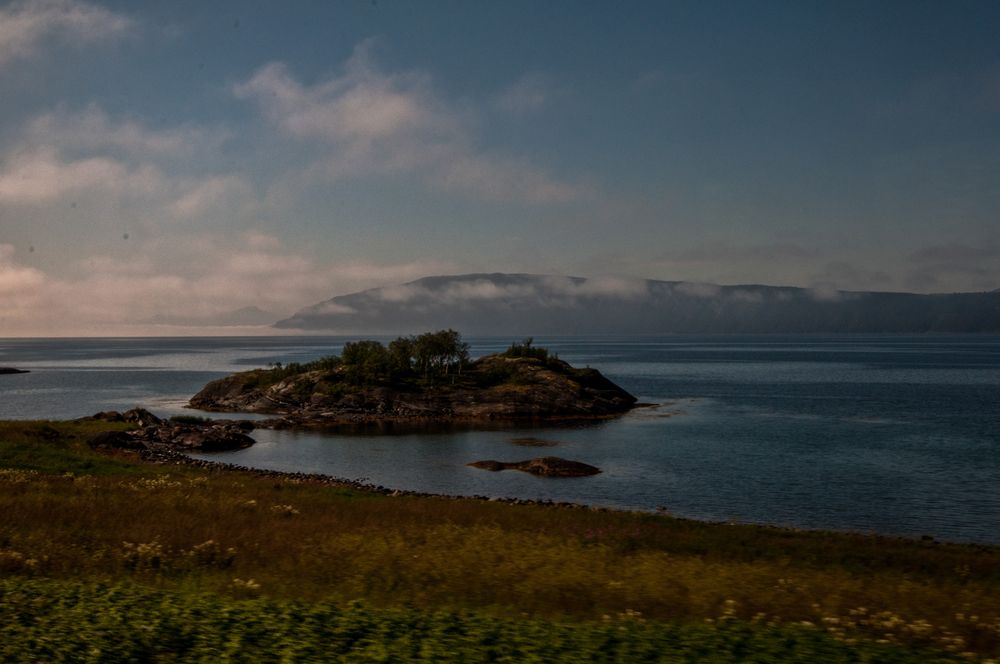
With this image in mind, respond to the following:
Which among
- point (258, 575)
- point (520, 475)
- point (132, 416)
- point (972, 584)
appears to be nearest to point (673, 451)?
point (520, 475)

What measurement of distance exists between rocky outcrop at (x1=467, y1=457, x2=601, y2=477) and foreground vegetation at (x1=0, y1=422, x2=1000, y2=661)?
2815 cm

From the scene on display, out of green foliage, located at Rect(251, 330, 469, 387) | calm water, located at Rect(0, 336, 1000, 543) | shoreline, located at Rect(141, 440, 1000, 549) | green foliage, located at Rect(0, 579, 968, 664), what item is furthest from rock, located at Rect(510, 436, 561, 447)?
green foliage, located at Rect(0, 579, 968, 664)

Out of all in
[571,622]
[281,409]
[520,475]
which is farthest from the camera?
[281,409]

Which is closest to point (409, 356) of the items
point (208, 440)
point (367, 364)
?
point (367, 364)

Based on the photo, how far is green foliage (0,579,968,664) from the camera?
12.3 meters

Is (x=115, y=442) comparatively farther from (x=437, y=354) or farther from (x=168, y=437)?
(x=437, y=354)

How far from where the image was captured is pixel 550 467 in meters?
65.7

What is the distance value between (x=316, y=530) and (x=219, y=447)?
199 feet

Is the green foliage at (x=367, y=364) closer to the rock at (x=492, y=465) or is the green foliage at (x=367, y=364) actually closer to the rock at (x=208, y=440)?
the rock at (x=208, y=440)

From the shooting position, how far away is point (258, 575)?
20.2m

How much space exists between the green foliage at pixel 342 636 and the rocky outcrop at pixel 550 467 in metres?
48.9

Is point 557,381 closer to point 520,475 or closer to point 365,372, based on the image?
point 365,372

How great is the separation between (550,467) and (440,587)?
46.9m

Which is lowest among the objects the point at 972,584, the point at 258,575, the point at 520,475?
the point at 520,475
